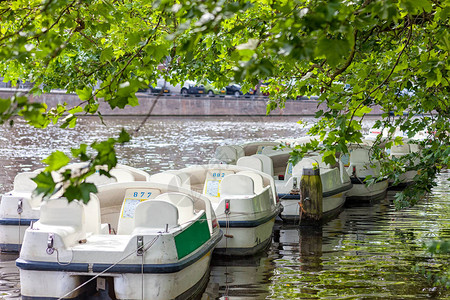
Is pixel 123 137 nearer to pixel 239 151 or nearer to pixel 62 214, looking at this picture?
pixel 62 214

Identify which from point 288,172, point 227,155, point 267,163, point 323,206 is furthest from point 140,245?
point 227,155

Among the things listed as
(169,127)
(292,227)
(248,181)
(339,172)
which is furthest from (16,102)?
(169,127)

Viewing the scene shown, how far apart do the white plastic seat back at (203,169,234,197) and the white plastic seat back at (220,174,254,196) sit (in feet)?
3.52

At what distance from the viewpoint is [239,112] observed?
65.9 m

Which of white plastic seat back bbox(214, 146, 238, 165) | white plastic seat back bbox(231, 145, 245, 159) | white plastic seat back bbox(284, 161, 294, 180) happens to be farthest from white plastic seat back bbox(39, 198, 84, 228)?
white plastic seat back bbox(231, 145, 245, 159)

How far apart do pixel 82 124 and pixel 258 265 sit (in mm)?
40736

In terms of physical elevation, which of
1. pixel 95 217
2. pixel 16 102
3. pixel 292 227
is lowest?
pixel 292 227

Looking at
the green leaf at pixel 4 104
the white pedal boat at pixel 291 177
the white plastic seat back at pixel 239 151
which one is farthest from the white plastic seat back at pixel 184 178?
the green leaf at pixel 4 104

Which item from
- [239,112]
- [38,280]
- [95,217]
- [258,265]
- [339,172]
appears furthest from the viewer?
[239,112]

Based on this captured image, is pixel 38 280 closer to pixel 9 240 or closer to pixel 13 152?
pixel 9 240

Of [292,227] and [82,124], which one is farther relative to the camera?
[82,124]

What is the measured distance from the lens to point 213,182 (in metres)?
13.2

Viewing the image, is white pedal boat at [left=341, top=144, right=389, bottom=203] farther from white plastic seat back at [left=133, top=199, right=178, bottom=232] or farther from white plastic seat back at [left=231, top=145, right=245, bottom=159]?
white plastic seat back at [left=133, top=199, right=178, bottom=232]

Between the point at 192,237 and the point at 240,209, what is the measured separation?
2.68 metres
